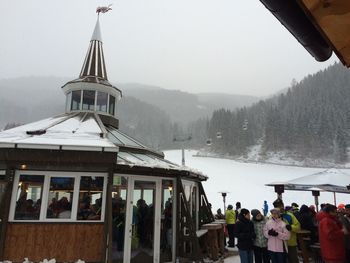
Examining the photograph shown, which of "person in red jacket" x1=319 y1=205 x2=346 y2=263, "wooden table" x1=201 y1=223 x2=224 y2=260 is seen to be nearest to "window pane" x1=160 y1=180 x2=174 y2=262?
"wooden table" x1=201 y1=223 x2=224 y2=260

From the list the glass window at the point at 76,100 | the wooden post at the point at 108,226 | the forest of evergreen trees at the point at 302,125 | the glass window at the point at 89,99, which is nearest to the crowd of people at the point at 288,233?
the wooden post at the point at 108,226

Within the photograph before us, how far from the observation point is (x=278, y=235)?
263 inches

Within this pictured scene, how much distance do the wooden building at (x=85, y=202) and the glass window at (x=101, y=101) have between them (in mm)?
3282

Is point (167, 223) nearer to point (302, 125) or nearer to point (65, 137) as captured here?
point (65, 137)

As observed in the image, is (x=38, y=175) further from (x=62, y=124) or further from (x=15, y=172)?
(x=62, y=124)

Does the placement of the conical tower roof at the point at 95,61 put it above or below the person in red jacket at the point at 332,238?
above

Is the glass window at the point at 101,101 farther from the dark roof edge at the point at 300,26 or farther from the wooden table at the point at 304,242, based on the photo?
the dark roof edge at the point at 300,26

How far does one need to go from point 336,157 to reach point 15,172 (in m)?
69.8

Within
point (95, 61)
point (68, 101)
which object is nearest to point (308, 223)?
point (68, 101)

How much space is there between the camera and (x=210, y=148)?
8012 centimetres

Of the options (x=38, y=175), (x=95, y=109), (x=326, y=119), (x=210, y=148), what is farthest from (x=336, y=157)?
(x=38, y=175)

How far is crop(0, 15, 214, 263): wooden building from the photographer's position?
7.88 meters

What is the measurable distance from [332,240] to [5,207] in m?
8.07

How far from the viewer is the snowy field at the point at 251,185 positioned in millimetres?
30719
